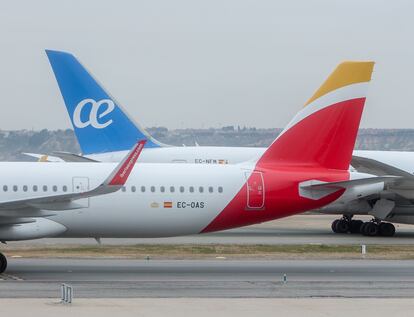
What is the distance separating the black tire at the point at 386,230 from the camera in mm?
44000

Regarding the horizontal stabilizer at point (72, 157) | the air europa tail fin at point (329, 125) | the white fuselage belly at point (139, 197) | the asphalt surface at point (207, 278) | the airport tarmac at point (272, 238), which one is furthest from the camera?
the horizontal stabilizer at point (72, 157)

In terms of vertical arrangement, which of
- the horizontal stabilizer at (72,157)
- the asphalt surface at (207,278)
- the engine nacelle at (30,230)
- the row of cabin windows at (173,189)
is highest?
the row of cabin windows at (173,189)

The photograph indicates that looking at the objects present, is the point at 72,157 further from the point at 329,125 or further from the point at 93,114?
the point at 329,125

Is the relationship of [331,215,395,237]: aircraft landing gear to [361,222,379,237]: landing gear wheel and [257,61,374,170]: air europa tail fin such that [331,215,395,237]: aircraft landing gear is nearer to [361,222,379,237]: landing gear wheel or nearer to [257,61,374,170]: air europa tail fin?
[361,222,379,237]: landing gear wheel

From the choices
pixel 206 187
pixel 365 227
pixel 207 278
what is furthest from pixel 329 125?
pixel 365 227

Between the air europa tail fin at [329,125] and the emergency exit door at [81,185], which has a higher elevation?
the air europa tail fin at [329,125]

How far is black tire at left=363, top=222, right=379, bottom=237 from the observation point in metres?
44.2

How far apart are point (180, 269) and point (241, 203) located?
2641 mm

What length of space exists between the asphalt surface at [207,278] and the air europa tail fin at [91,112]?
13.8m

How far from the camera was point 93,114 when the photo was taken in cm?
4478

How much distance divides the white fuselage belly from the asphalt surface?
1.26 m

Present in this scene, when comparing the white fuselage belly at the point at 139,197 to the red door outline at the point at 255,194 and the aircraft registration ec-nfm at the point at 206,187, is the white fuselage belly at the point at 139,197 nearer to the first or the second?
the aircraft registration ec-nfm at the point at 206,187

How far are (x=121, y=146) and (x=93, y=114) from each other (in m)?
1.89
